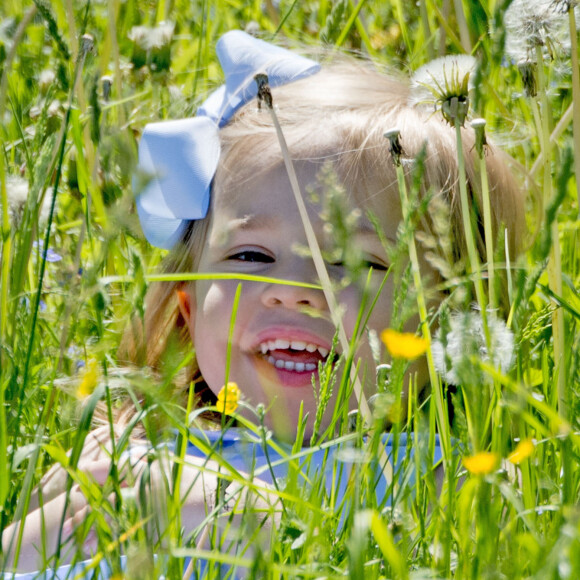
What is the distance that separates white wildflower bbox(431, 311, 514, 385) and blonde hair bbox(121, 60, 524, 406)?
62cm

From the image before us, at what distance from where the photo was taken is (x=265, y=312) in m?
1.37

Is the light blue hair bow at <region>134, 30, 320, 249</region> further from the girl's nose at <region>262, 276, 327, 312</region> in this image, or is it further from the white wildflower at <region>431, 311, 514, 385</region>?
the white wildflower at <region>431, 311, 514, 385</region>

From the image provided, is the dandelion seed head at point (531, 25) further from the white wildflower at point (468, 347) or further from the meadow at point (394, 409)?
the white wildflower at point (468, 347)

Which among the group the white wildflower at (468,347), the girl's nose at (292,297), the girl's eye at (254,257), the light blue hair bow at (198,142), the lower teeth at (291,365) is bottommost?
the lower teeth at (291,365)

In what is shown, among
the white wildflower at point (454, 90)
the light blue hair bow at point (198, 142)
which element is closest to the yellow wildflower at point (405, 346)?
the white wildflower at point (454, 90)

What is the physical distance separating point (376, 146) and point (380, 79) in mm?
322

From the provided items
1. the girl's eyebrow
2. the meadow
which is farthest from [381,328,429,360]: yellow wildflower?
the girl's eyebrow

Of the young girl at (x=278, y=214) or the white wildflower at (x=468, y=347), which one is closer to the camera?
the white wildflower at (x=468, y=347)

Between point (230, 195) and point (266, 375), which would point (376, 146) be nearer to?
point (230, 195)

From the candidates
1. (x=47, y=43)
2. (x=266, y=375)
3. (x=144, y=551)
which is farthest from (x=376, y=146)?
(x=47, y=43)

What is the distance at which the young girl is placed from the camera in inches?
53.3

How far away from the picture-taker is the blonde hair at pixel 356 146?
1.47m

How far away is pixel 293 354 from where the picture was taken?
4.61 feet

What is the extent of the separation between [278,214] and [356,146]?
0.19 m
